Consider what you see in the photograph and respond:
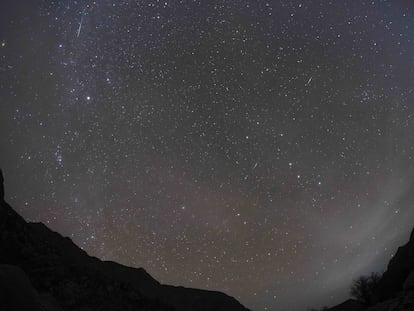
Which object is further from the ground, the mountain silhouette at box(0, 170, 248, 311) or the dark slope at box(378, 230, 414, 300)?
the mountain silhouette at box(0, 170, 248, 311)

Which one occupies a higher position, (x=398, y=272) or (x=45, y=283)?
(x=45, y=283)

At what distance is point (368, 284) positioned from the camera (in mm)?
36750

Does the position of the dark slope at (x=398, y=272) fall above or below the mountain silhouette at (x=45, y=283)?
below

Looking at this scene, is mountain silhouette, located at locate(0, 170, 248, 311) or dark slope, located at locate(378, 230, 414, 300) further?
dark slope, located at locate(378, 230, 414, 300)

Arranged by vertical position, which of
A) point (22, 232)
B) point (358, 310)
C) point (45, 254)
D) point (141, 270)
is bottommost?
point (358, 310)

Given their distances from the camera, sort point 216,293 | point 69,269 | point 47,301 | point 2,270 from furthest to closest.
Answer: point 216,293, point 69,269, point 47,301, point 2,270

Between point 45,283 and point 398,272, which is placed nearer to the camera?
point 45,283

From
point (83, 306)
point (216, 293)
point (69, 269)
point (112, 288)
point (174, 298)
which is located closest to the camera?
point (83, 306)

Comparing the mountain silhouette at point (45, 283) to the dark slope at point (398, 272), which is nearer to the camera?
the mountain silhouette at point (45, 283)

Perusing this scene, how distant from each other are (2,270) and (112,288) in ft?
79.6

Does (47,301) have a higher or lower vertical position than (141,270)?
lower

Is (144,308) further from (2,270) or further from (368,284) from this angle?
(2,270)

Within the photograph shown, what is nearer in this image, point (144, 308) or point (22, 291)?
point (22, 291)

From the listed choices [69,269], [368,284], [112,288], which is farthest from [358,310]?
[69,269]
